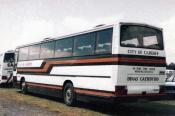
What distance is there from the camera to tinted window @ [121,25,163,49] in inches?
484

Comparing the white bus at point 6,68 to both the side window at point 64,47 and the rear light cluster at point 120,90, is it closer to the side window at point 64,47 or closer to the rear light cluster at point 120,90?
the side window at point 64,47

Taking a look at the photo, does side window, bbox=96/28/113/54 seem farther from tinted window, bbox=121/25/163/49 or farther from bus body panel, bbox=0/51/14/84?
Answer: bus body panel, bbox=0/51/14/84

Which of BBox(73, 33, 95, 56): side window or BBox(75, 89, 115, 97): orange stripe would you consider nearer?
BBox(75, 89, 115, 97): orange stripe

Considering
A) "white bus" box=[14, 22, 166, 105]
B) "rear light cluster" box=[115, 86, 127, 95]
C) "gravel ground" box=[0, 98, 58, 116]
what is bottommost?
"gravel ground" box=[0, 98, 58, 116]

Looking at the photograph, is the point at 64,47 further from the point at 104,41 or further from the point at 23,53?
the point at 23,53

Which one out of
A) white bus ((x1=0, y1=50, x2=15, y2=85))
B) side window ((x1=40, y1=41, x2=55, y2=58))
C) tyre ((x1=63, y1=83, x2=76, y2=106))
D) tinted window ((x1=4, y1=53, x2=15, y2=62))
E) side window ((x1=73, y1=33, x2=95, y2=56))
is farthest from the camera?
tinted window ((x1=4, y1=53, x2=15, y2=62))

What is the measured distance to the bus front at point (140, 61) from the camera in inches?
473

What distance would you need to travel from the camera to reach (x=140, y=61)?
12430 millimetres


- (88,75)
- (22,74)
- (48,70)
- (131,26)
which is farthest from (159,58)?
(22,74)

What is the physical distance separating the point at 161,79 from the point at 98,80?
7.56 ft

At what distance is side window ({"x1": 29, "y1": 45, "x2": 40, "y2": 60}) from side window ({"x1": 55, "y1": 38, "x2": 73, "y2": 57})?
261 centimetres

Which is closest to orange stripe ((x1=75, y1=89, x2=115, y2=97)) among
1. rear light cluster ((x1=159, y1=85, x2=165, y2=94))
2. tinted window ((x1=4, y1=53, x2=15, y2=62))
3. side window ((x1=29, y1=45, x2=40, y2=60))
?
rear light cluster ((x1=159, y1=85, x2=165, y2=94))

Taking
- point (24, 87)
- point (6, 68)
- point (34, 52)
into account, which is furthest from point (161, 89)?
point (6, 68)

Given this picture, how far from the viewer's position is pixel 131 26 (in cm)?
1252
